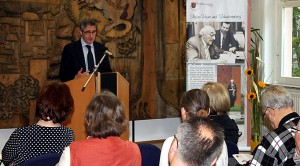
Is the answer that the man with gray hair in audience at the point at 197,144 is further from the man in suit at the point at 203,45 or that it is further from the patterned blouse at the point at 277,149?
the man in suit at the point at 203,45

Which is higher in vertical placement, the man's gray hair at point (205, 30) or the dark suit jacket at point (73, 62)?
the man's gray hair at point (205, 30)

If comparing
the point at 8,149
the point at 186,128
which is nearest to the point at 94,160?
the point at 8,149

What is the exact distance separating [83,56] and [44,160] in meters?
2.93

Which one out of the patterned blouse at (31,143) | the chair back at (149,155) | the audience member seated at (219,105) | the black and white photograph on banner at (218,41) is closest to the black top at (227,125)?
the audience member seated at (219,105)

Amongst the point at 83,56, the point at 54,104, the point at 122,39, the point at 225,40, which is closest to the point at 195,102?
the point at 54,104

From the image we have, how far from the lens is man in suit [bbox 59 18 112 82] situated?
17.4 ft

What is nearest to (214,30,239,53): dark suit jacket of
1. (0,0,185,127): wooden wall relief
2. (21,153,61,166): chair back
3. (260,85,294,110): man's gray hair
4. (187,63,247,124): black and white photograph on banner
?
(187,63,247,124): black and white photograph on banner

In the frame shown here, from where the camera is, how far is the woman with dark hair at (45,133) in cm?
285

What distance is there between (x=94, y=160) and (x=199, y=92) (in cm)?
106

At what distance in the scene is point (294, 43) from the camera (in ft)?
23.8

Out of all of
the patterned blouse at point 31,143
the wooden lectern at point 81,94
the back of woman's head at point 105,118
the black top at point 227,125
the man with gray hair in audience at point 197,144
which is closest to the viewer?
the man with gray hair in audience at point 197,144

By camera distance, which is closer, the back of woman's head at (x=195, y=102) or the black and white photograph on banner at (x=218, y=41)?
the back of woman's head at (x=195, y=102)

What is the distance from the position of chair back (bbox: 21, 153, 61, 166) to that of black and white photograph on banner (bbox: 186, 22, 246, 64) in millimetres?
4012

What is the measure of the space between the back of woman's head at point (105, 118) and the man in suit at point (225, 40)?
3.79m
